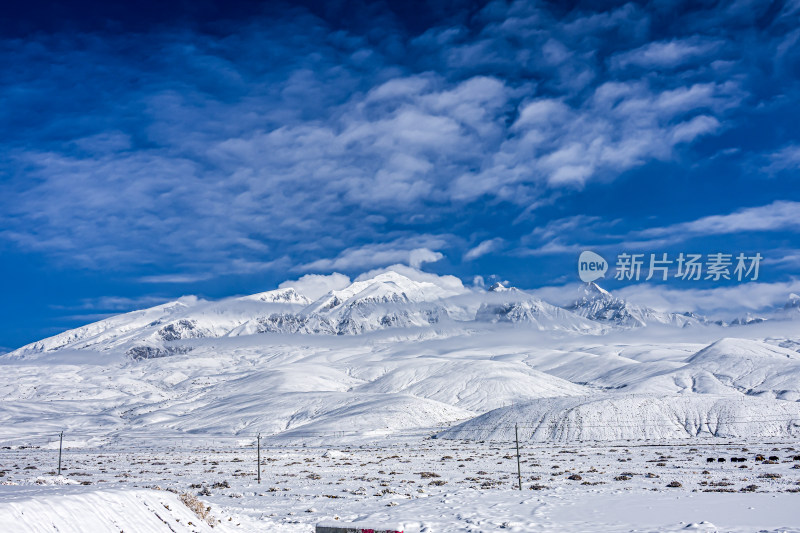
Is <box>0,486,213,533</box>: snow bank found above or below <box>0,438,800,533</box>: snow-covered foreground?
above

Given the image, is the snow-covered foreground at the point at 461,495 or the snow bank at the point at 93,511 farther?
the snow-covered foreground at the point at 461,495

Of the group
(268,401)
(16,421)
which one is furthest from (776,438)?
(16,421)

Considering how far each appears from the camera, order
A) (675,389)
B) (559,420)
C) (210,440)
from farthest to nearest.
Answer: (675,389) < (210,440) < (559,420)

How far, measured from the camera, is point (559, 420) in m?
102

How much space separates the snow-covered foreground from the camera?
18469 millimetres

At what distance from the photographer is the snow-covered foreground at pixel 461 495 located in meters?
18.5

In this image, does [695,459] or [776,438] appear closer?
[695,459]

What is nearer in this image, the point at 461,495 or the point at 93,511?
the point at 93,511

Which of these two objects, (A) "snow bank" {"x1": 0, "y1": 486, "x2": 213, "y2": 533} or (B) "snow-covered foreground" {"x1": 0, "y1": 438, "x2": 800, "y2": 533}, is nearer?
(A) "snow bank" {"x1": 0, "y1": 486, "x2": 213, "y2": 533}

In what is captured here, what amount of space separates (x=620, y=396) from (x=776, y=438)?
2953 cm

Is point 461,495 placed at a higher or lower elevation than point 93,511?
lower

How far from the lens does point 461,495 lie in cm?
3256

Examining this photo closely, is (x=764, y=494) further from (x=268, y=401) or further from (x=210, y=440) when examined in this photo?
(x=268, y=401)

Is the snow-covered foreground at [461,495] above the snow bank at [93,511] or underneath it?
underneath
